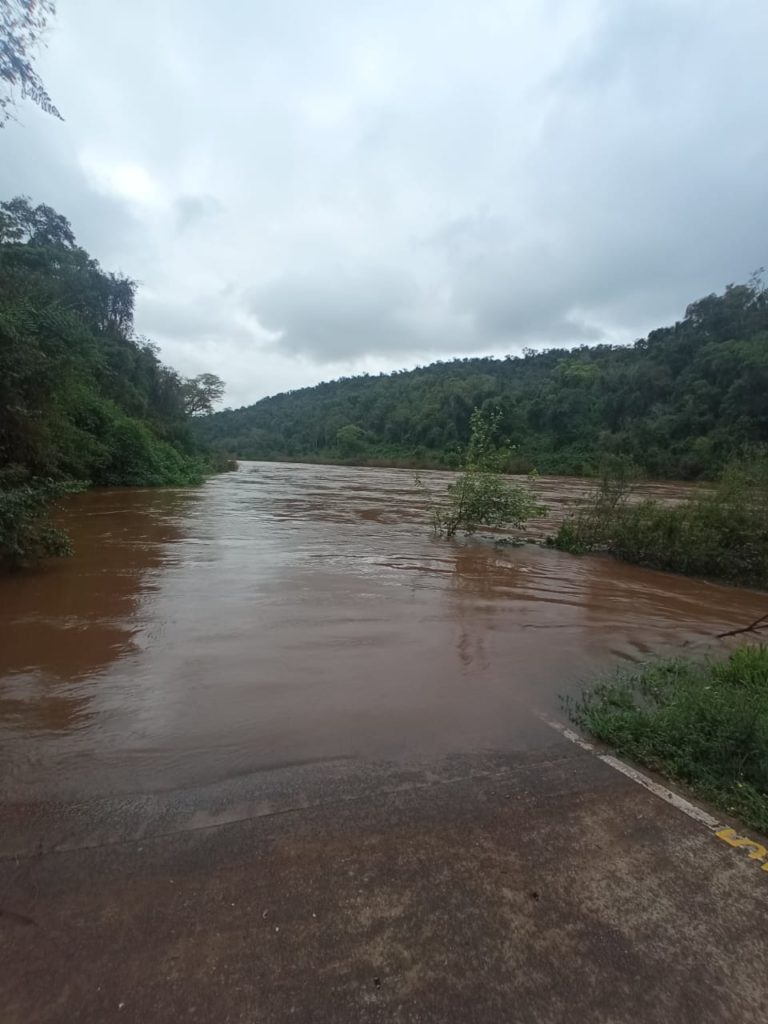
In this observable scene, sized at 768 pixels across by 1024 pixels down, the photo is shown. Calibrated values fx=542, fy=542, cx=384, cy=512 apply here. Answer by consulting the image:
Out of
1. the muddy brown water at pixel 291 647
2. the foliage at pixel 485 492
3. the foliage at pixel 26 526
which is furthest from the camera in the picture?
the foliage at pixel 485 492

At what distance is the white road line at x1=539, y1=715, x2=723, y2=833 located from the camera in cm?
297

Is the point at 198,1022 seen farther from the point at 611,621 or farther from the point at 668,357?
the point at 668,357

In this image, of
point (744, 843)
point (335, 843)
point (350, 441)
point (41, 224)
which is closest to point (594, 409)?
point (350, 441)

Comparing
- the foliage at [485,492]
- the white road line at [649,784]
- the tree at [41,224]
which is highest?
the tree at [41,224]

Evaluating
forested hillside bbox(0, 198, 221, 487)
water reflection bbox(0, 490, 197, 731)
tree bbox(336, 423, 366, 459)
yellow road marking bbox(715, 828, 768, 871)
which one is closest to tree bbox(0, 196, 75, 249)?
forested hillside bbox(0, 198, 221, 487)

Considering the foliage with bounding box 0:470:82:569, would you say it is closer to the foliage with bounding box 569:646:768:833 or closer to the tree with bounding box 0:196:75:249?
the foliage with bounding box 569:646:768:833

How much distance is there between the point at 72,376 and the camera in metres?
16.1

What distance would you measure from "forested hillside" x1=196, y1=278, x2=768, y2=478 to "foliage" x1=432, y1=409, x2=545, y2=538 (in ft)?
9.41

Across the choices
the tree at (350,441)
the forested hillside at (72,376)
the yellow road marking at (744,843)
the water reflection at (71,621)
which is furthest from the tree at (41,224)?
the tree at (350,441)

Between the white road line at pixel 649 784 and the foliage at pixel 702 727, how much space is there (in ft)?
0.46

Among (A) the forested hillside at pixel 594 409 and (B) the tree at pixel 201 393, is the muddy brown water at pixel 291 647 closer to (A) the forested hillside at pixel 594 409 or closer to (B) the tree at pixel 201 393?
(A) the forested hillside at pixel 594 409

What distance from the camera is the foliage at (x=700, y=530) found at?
994 cm

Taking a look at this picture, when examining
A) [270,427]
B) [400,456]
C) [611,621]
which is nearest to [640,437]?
[400,456]

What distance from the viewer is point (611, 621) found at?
24.1 ft
